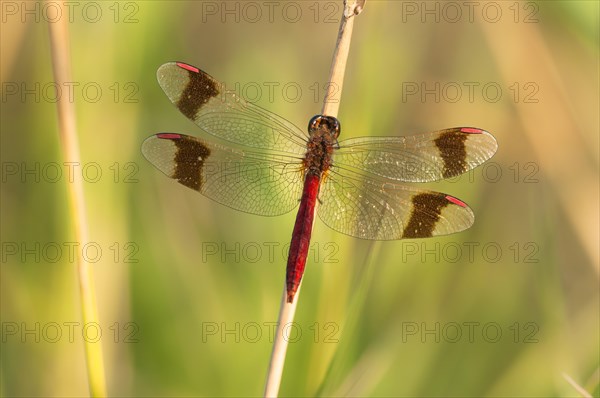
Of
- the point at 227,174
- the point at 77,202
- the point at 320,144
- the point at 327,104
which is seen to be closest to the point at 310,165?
the point at 320,144

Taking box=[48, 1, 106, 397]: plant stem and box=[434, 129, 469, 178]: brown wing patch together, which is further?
box=[434, 129, 469, 178]: brown wing patch

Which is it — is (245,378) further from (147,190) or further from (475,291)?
(475,291)

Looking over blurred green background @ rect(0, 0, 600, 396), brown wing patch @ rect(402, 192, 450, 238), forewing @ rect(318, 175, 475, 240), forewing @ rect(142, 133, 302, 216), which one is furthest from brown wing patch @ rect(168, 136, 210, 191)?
brown wing patch @ rect(402, 192, 450, 238)

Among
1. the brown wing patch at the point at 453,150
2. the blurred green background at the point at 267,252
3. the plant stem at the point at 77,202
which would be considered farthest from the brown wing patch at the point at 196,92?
the brown wing patch at the point at 453,150

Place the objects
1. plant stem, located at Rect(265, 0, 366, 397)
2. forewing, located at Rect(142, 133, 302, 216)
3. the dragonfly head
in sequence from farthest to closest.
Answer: forewing, located at Rect(142, 133, 302, 216)
the dragonfly head
plant stem, located at Rect(265, 0, 366, 397)

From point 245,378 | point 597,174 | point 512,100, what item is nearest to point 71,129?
point 245,378

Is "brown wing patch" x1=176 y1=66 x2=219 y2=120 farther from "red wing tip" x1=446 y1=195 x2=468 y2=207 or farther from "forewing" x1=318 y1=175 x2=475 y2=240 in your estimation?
"red wing tip" x1=446 y1=195 x2=468 y2=207

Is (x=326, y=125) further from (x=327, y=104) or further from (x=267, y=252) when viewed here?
(x=267, y=252)

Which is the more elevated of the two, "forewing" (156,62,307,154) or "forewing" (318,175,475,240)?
"forewing" (156,62,307,154)
